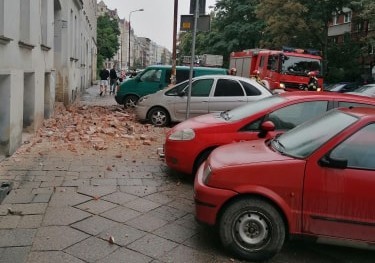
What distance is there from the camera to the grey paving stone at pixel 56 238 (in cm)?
446

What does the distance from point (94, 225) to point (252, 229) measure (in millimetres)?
1695

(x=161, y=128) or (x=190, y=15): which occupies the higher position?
(x=190, y=15)

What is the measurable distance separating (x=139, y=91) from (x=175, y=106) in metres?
4.32

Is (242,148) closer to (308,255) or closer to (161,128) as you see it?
(308,255)

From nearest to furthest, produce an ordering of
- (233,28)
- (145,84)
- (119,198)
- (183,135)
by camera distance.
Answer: (119,198), (183,135), (145,84), (233,28)

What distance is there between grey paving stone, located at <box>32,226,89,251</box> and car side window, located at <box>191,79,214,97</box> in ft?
25.4

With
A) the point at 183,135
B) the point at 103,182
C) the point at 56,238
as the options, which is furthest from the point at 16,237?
the point at 183,135

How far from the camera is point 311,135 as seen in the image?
478 cm

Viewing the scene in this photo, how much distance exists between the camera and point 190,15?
9664mm

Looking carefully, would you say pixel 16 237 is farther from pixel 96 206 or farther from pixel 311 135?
pixel 311 135

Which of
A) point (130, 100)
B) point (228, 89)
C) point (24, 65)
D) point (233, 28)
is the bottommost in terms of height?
point (130, 100)

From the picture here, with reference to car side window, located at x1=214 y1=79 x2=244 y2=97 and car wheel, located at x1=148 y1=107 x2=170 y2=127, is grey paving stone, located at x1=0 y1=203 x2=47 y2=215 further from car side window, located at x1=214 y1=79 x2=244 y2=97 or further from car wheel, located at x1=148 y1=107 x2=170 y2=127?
car wheel, located at x1=148 y1=107 x2=170 y2=127

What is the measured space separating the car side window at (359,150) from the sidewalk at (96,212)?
1438mm

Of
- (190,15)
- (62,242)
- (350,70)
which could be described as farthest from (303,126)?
(350,70)
